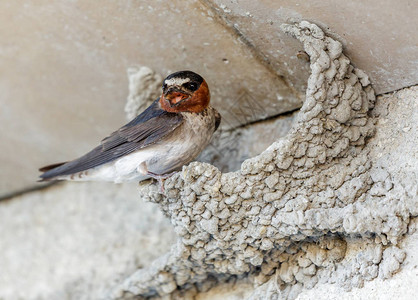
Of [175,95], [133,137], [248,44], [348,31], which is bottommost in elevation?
[133,137]

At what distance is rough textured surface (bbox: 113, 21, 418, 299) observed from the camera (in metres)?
2.96

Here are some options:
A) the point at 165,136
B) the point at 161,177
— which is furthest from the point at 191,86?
the point at 161,177

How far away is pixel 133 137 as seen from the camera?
3.44 meters

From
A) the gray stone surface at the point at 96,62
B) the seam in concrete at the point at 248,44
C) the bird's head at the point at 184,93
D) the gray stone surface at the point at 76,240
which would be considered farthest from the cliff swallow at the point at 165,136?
the gray stone surface at the point at 76,240

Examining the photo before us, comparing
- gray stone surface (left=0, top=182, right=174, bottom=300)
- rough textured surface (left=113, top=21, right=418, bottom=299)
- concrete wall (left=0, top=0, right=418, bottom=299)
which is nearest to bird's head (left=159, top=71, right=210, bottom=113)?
concrete wall (left=0, top=0, right=418, bottom=299)

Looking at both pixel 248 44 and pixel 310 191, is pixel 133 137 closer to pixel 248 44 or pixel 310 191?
pixel 248 44

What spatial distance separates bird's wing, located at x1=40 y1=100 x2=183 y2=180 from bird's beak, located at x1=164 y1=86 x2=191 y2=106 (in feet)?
0.20

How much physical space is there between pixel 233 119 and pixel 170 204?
2.29ft

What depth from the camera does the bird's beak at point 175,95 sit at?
11.1ft

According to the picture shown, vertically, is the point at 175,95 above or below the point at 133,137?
above

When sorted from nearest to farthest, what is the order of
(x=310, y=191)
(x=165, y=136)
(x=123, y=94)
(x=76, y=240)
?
(x=310, y=191), (x=165, y=136), (x=123, y=94), (x=76, y=240)

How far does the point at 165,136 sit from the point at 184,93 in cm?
20

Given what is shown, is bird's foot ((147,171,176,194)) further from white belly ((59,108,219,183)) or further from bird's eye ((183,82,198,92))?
bird's eye ((183,82,198,92))

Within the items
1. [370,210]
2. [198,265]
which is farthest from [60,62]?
[370,210]
